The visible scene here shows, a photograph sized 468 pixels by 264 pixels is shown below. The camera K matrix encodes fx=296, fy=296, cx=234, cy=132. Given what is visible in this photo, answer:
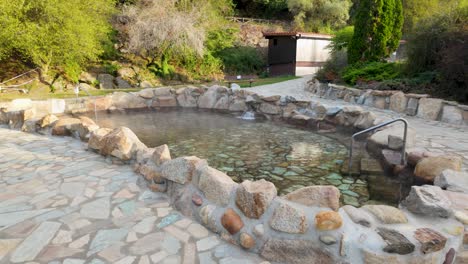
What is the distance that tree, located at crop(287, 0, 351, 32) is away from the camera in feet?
78.3

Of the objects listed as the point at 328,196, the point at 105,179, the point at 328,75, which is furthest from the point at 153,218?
the point at 328,75

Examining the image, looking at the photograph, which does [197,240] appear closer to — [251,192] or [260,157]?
[251,192]

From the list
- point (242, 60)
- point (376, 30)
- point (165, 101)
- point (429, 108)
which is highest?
point (376, 30)

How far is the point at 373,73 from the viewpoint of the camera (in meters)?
8.68

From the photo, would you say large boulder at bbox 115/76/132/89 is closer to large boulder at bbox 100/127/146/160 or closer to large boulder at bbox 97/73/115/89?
large boulder at bbox 97/73/115/89

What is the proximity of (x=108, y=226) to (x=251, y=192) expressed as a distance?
1.23m

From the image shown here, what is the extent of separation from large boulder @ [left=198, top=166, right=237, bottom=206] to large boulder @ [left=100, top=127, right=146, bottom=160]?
1.45m

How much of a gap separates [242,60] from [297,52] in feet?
11.9

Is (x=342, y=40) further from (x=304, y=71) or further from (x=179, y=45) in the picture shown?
(x=179, y=45)

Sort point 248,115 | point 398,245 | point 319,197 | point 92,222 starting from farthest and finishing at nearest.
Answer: point 248,115 < point 92,222 < point 319,197 < point 398,245

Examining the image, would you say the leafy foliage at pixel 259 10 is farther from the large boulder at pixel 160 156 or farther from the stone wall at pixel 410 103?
the large boulder at pixel 160 156

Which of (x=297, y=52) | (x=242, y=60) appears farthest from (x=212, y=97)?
(x=242, y=60)

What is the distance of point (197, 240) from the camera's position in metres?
2.32

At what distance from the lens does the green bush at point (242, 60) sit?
1848 centimetres
